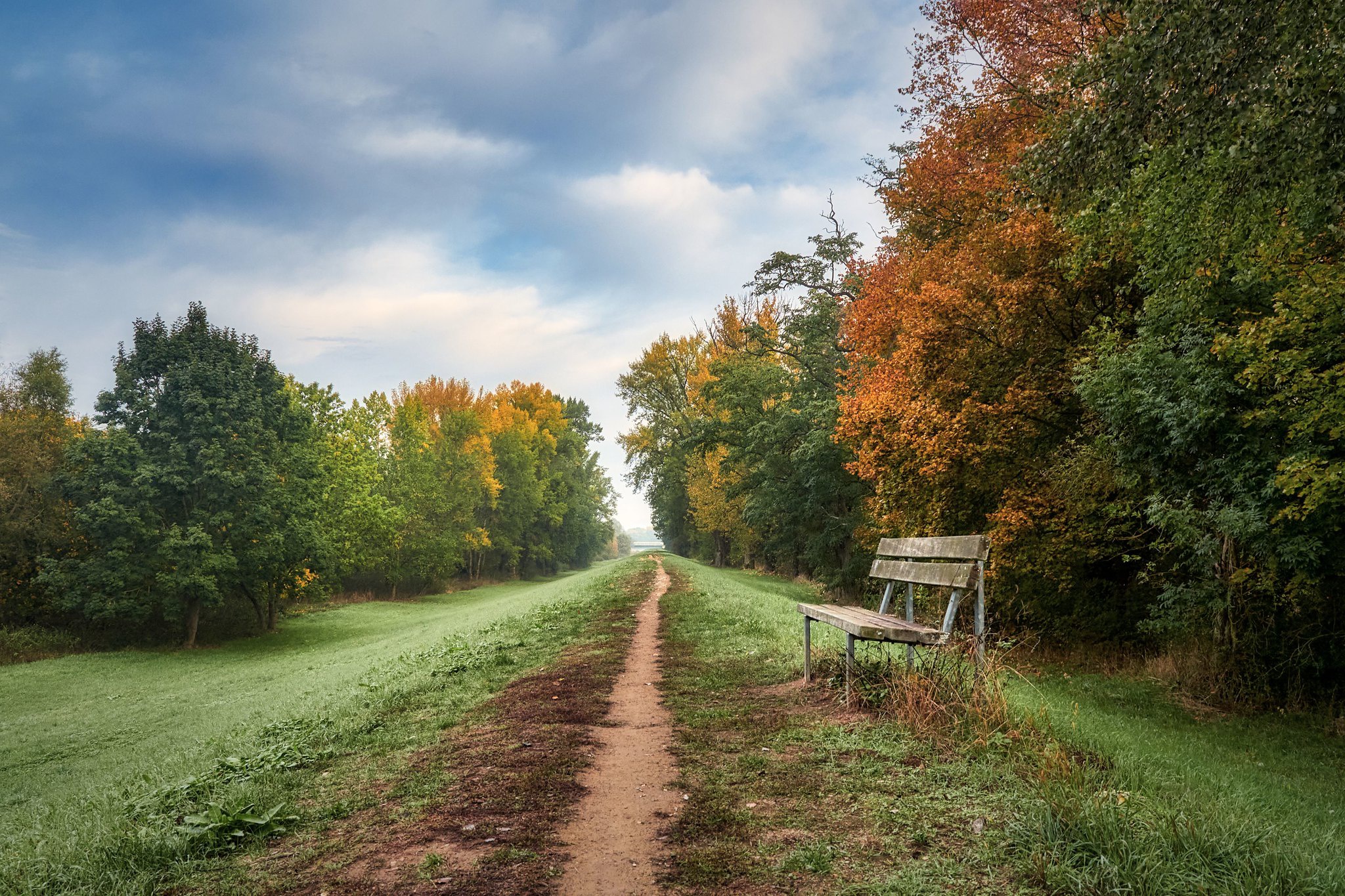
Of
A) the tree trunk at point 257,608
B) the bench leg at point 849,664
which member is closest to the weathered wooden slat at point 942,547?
the bench leg at point 849,664

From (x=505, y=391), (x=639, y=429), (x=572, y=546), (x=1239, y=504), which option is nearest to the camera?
(x=1239, y=504)

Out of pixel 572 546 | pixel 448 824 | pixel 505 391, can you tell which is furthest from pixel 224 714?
pixel 572 546

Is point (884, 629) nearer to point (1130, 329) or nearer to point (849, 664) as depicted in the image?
point (849, 664)

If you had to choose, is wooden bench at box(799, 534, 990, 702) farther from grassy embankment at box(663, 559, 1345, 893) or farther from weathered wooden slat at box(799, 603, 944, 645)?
grassy embankment at box(663, 559, 1345, 893)

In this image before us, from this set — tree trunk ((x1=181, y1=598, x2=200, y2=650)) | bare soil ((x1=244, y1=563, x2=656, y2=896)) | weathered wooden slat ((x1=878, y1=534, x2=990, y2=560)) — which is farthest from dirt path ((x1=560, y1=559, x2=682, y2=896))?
tree trunk ((x1=181, y1=598, x2=200, y2=650))

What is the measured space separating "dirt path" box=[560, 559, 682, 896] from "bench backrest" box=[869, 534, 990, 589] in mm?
2561

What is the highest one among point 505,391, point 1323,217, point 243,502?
point 505,391

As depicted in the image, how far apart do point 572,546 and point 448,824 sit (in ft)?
233

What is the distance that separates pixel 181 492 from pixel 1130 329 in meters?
29.6

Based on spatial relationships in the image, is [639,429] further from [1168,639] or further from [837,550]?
[1168,639]

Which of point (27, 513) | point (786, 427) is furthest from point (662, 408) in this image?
point (27, 513)

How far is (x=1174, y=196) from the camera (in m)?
6.96

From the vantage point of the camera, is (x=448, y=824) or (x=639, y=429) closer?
(x=448, y=824)

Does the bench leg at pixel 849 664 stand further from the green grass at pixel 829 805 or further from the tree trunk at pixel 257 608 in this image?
the tree trunk at pixel 257 608
